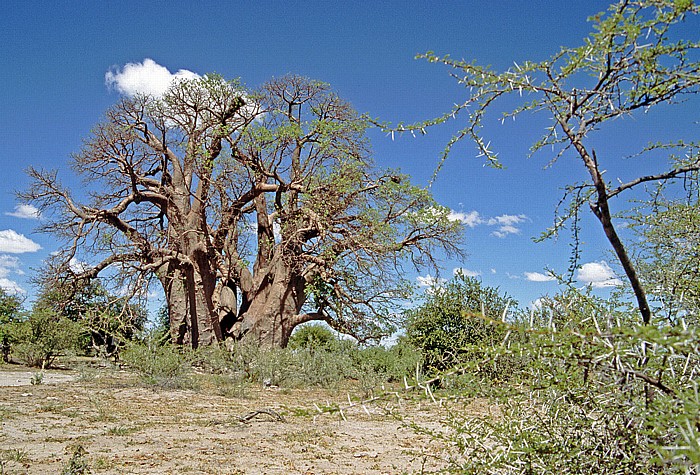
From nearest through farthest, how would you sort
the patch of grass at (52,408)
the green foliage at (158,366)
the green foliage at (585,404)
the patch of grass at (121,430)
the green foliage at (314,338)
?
the green foliage at (585,404), the patch of grass at (121,430), the patch of grass at (52,408), the green foliage at (158,366), the green foliage at (314,338)

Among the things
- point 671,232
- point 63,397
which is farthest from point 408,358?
point 671,232

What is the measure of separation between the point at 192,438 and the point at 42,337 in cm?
1264

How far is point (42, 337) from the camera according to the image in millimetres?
16203

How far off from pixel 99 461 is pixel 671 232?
4.63 meters

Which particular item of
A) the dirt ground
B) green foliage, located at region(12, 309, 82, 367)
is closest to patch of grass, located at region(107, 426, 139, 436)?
the dirt ground

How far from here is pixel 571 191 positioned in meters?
2.28

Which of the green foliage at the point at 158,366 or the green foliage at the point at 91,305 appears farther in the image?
the green foliage at the point at 91,305

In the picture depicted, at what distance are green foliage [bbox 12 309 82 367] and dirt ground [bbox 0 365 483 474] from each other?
7.16 m

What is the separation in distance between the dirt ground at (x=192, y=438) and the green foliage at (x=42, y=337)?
716 centimetres

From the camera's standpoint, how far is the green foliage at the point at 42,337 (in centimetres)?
1596

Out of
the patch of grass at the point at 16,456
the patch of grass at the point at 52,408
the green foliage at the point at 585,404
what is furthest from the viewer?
the patch of grass at the point at 52,408

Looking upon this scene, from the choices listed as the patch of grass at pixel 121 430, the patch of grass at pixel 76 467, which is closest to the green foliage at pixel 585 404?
the patch of grass at pixel 76 467

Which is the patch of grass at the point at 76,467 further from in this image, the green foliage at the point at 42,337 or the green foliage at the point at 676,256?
the green foliage at the point at 42,337

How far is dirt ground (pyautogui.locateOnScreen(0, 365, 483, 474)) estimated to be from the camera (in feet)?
15.3
